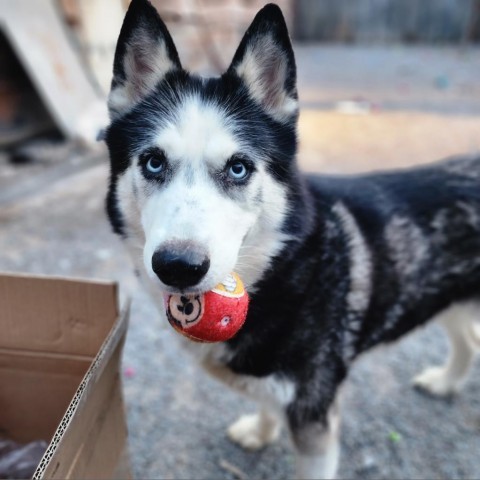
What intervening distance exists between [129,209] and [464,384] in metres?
2.05

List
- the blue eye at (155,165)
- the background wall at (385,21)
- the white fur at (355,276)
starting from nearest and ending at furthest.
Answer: the blue eye at (155,165) < the white fur at (355,276) < the background wall at (385,21)

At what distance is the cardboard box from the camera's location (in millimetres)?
1470

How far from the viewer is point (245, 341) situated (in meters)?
1.79

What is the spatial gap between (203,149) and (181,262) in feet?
1.29

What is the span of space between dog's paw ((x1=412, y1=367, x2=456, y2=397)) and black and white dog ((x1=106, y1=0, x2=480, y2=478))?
0.57 m

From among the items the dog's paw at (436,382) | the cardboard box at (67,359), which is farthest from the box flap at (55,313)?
the dog's paw at (436,382)

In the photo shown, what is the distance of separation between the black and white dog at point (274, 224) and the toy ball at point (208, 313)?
0.05 m

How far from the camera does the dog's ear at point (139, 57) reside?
163 cm

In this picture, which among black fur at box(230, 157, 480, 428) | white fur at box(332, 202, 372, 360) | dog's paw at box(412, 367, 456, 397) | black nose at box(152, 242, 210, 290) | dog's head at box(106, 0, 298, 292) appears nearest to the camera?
black nose at box(152, 242, 210, 290)

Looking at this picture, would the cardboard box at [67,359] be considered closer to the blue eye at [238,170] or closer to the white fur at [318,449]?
the blue eye at [238,170]

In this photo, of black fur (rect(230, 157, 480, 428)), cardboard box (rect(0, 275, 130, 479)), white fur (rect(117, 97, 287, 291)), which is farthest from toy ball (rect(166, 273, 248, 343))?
black fur (rect(230, 157, 480, 428))

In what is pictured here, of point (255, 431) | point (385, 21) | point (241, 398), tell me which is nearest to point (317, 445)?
point (255, 431)

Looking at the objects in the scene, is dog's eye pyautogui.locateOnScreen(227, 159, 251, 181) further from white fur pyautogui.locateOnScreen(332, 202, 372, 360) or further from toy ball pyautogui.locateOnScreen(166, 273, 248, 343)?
white fur pyautogui.locateOnScreen(332, 202, 372, 360)

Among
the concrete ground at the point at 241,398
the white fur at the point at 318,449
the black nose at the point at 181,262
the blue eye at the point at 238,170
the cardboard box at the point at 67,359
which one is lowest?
the concrete ground at the point at 241,398
